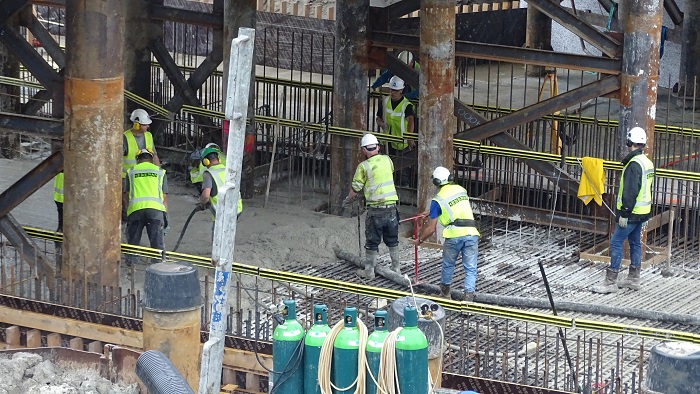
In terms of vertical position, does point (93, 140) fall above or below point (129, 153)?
above

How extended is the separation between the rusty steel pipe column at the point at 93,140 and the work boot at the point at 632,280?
5.27 metres

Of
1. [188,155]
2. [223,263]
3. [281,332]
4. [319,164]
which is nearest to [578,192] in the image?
[319,164]

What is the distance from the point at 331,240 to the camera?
1653cm

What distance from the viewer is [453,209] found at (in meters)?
14.6

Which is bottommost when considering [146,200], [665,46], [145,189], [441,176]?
[146,200]

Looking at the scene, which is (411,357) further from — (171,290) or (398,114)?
(398,114)

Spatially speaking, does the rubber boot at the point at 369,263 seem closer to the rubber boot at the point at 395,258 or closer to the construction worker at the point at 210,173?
the rubber boot at the point at 395,258

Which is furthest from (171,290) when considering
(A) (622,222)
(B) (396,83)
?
(B) (396,83)

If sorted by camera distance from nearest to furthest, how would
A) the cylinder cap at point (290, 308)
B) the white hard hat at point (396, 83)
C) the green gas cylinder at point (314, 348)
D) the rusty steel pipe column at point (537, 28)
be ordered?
the green gas cylinder at point (314, 348), the cylinder cap at point (290, 308), the white hard hat at point (396, 83), the rusty steel pipe column at point (537, 28)

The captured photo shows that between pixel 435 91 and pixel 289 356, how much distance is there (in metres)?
7.02

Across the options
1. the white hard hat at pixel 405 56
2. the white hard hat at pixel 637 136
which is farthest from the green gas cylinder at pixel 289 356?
the white hard hat at pixel 405 56

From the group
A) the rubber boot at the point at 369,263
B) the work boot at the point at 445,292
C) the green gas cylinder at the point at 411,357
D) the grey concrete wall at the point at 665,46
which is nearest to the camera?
the green gas cylinder at the point at 411,357

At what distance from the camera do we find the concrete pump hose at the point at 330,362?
9648 millimetres

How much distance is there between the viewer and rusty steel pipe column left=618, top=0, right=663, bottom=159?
15711 mm
